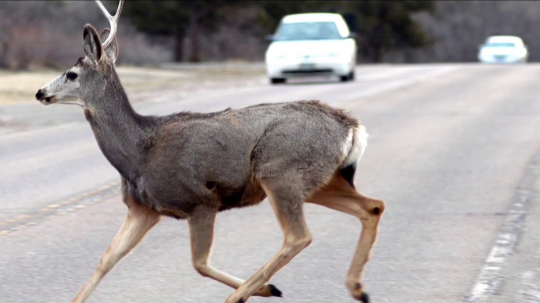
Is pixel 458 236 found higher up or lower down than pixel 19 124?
higher up

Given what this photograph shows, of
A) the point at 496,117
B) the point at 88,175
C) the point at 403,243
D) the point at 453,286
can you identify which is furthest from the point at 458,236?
the point at 496,117

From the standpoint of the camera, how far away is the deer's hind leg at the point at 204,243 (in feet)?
19.6

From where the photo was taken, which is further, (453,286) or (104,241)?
(104,241)

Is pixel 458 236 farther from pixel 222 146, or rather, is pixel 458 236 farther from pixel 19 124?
pixel 19 124

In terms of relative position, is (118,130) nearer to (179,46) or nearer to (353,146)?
(353,146)

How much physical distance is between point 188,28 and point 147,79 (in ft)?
65.2

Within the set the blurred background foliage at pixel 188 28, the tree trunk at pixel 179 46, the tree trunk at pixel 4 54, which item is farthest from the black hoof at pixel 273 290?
the tree trunk at pixel 179 46

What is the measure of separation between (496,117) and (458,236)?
10.2 m

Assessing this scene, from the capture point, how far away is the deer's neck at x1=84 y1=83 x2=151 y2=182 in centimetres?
620

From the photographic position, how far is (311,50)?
27.3m

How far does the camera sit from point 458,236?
8.41m

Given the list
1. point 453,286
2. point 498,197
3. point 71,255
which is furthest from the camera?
point 498,197

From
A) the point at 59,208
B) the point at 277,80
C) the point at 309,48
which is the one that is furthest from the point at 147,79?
the point at 59,208

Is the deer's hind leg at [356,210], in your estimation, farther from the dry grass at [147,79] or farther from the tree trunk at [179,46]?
the tree trunk at [179,46]
